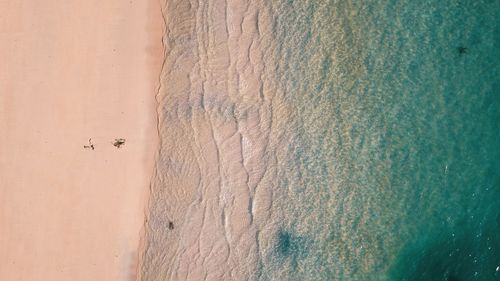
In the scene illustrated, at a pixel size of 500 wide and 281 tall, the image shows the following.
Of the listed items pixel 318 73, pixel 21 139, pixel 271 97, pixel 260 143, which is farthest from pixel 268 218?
pixel 21 139

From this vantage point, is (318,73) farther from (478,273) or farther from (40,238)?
(40,238)

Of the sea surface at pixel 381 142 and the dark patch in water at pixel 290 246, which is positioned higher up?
the sea surface at pixel 381 142

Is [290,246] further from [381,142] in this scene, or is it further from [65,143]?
[65,143]

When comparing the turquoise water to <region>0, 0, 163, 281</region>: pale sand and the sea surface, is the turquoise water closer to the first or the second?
the sea surface

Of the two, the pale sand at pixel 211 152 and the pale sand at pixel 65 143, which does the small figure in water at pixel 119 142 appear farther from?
the pale sand at pixel 211 152

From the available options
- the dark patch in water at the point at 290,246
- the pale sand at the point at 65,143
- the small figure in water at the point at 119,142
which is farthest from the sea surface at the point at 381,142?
the pale sand at the point at 65,143

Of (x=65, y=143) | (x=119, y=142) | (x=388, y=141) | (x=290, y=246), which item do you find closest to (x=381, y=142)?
(x=388, y=141)
